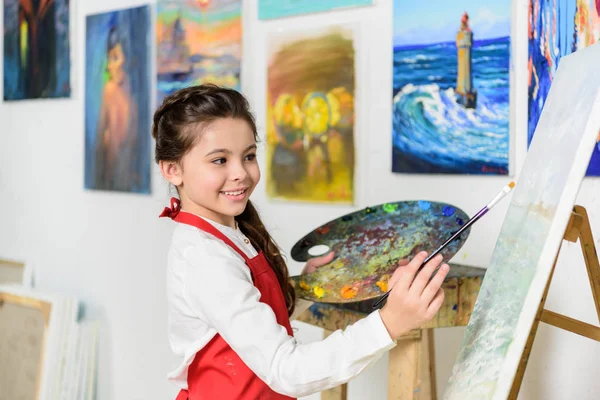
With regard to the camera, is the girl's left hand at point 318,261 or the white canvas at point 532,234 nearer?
the white canvas at point 532,234

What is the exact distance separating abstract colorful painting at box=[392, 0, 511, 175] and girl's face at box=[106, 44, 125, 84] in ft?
4.39

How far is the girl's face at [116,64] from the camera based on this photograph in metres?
2.96

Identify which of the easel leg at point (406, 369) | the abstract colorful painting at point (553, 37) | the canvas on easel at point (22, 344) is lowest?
the canvas on easel at point (22, 344)

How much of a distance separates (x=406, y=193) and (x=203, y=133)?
88 cm

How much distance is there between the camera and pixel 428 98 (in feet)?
6.63

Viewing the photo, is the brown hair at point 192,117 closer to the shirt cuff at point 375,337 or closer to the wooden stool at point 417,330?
the wooden stool at point 417,330

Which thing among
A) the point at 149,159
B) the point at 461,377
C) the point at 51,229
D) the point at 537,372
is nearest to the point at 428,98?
the point at 537,372

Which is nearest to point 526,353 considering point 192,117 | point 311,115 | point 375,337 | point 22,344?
point 375,337

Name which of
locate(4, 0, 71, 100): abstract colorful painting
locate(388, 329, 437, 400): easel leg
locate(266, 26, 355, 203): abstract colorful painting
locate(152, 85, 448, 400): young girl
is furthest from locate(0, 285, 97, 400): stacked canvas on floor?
locate(388, 329, 437, 400): easel leg

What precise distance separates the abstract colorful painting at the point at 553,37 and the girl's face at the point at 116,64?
1752mm

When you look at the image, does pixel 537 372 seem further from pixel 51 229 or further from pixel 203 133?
pixel 51 229

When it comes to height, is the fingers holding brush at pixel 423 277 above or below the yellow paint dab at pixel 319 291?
above

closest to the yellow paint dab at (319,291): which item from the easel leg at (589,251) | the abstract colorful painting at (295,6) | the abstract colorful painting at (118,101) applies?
the easel leg at (589,251)

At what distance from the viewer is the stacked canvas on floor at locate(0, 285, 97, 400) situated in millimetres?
2972
